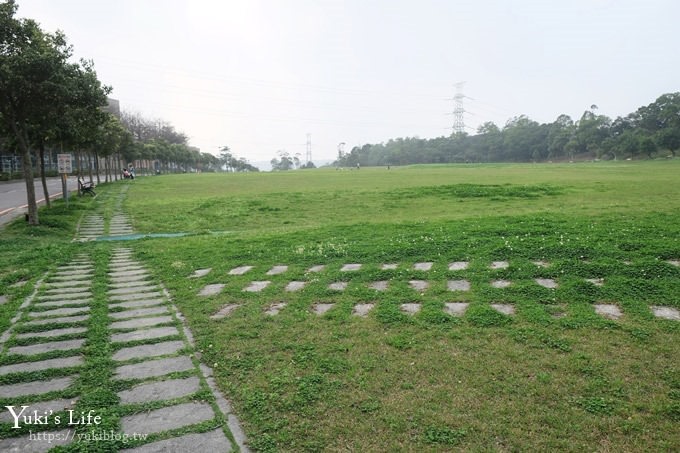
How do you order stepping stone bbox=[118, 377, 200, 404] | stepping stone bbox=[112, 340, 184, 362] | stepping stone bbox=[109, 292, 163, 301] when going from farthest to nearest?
stepping stone bbox=[109, 292, 163, 301], stepping stone bbox=[112, 340, 184, 362], stepping stone bbox=[118, 377, 200, 404]

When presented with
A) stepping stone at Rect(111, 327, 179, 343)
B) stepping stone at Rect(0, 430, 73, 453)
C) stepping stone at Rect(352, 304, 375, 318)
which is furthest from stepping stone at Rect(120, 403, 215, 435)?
stepping stone at Rect(352, 304, 375, 318)

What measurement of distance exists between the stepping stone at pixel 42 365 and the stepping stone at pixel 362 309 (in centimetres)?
329

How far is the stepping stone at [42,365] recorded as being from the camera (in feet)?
15.0

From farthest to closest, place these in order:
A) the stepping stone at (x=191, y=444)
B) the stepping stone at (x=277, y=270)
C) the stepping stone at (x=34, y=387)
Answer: the stepping stone at (x=277, y=270)
the stepping stone at (x=34, y=387)
the stepping stone at (x=191, y=444)

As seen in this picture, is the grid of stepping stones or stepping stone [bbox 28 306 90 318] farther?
stepping stone [bbox 28 306 90 318]

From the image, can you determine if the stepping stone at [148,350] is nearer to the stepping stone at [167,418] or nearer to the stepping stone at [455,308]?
the stepping stone at [167,418]

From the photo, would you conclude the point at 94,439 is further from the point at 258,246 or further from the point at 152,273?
the point at 258,246

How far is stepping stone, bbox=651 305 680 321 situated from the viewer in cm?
530

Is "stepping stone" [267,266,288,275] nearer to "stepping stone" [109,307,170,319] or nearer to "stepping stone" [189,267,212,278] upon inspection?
"stepping stone" [189,267,212,278]

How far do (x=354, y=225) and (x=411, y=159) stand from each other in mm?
117217

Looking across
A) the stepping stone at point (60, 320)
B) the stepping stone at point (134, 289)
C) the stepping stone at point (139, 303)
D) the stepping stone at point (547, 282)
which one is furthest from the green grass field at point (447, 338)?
the stepping stone at point (60, 320)

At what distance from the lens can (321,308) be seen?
6191mm

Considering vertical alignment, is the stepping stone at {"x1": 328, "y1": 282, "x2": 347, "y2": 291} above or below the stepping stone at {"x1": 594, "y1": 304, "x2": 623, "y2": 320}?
above

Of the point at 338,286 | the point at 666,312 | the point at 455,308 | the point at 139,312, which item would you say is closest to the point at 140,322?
the point at 139,312
